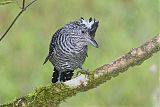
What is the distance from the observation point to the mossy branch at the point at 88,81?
9.00 ft

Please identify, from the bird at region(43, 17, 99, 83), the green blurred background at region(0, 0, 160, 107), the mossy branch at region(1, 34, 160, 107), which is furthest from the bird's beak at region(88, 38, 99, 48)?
the green blurred background at region(0, 0, 160, 107)

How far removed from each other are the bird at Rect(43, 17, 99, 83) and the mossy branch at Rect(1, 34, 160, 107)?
1.56 feet

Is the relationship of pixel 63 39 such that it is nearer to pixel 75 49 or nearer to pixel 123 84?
pixel 75 49

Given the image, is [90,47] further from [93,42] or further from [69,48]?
[93,42]

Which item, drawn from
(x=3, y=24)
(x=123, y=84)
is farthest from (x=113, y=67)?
(x=3, y=24)

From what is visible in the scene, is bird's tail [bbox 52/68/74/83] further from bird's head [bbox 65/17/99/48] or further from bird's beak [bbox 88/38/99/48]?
bird's beak [bbox 88/38/99/48]

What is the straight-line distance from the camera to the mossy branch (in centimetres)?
274

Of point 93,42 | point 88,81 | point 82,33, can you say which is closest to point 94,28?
point 93,42

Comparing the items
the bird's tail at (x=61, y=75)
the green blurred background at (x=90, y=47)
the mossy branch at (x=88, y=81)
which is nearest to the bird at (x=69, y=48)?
the bird's tail at (x=61, y=75)

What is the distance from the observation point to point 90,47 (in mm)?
5984

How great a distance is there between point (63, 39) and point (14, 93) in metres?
1.99

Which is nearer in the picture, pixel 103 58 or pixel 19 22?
pixel 103 58

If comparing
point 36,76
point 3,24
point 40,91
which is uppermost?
point 3,24

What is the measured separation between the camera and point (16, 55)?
236 inches
